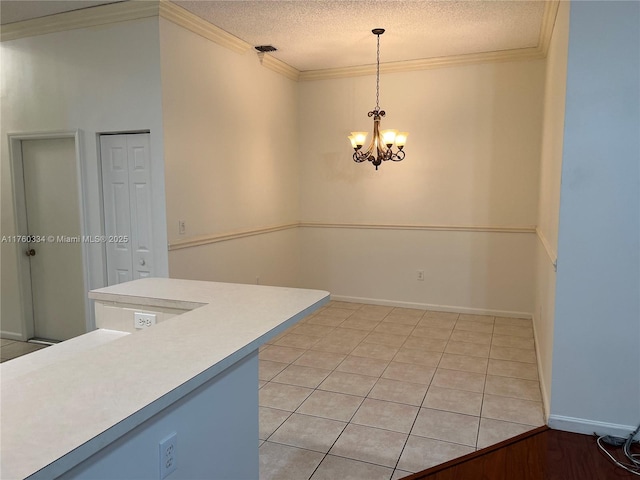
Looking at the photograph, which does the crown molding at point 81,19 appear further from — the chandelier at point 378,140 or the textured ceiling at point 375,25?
the chandelier at point 378,140

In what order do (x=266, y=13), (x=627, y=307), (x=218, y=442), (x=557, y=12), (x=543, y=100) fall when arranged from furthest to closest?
(x=543, y=100) → (x=266, y=13) → (x=557, y=12) → (x=627, y=307) → (x=218, y=442)

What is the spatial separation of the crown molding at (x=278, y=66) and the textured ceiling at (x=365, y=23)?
0.42 feet

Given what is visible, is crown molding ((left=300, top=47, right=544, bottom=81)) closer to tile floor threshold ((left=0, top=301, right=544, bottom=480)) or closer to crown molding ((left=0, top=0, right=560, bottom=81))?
crown molding ((left=0, top=0, right=560, bottom=81))

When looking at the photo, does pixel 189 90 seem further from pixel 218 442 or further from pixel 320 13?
pixel 218 442

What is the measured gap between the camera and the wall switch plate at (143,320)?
190 centimetres

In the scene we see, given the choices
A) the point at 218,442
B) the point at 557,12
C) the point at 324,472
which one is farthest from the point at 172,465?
the point at 557,12

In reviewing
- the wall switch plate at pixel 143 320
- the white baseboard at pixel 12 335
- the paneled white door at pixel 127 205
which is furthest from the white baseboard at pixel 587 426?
the white baseboard at pixel 12 335

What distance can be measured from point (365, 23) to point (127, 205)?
8.32 feet

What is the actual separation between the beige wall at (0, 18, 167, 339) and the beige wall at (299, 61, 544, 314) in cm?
246

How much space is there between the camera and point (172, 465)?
1.16 metres

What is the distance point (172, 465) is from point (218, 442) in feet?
0.76

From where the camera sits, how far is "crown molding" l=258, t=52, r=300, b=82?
4902mm

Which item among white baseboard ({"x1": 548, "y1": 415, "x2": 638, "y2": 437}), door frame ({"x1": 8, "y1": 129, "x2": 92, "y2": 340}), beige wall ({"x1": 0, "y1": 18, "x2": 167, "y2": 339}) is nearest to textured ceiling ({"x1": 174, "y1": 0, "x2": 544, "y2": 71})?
beige wall ({"x1": 0, "y1": 18, "x2": 167, "y2": 339})

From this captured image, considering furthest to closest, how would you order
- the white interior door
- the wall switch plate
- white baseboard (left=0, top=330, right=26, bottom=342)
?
1. white baseboard (left=0, top=330, right=26, bottom=342)
2. the white interior door
3. the wall switch plate
